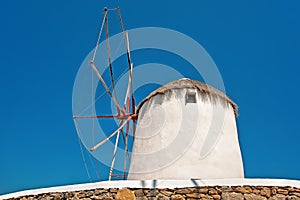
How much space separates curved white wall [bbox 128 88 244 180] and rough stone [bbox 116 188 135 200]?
6.06ft

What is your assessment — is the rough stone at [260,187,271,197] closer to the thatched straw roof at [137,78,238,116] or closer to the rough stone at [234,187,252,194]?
the rough stone at [234,187,252,194]

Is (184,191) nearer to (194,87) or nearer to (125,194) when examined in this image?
(125,194)

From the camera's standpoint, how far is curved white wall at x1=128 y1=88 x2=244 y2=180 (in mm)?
7016

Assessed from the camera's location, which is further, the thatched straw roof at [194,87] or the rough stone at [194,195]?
the thatched straw roof at [194,87]

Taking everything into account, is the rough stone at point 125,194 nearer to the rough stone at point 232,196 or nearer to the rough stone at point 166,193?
the rough stone at point 166,193

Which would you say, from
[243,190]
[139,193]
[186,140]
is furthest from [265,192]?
[186,140]

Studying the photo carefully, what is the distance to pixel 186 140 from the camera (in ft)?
23.8

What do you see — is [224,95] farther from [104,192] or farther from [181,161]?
[104,192]

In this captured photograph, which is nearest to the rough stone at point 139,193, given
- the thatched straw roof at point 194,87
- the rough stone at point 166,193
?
the rough stone at point 166,193

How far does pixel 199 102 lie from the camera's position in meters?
7.58

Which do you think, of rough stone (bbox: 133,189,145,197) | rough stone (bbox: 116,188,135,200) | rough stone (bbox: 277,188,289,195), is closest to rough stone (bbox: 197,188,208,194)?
rough stone (bbox: 133,189,145,197)

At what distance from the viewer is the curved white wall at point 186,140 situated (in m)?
7.02

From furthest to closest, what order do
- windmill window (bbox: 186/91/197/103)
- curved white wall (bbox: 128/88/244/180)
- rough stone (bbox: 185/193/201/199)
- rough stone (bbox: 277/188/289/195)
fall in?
1. windmill window (bbox: 186/91/197/103)
2. curved white wall (bbox: 128/88/244/180)
3. rough stone (bbox: 277/188/289/195)
4. rough stone (bbox: 185/193/201/199)

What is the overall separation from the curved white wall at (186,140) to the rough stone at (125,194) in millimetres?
1848
